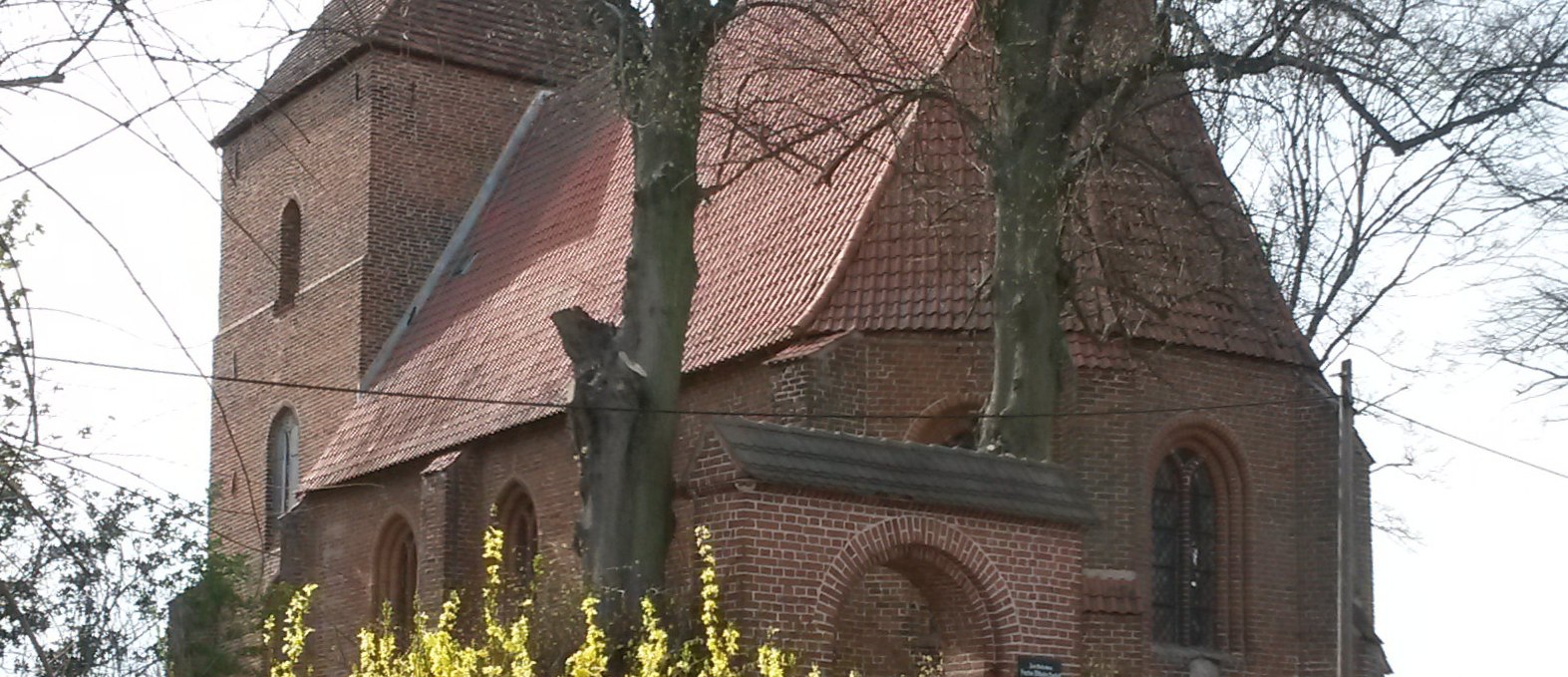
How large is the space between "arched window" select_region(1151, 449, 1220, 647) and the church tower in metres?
9.91

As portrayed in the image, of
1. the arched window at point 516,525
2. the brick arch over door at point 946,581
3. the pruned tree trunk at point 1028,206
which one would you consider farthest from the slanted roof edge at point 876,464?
the arched window at point 516,525

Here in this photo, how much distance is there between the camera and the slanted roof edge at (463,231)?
26109 mm

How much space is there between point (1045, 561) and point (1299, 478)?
22.4ft

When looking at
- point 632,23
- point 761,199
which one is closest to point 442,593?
point 761,199

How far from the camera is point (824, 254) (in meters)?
19.1

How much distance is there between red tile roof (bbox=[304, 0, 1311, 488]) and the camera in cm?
1803

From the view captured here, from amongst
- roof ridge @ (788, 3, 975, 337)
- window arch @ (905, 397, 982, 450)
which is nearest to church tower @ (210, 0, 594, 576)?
roof ridge @ (788, 3, 975, 337)

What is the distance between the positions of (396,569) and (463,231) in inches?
187

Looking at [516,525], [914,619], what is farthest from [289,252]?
[914,619]

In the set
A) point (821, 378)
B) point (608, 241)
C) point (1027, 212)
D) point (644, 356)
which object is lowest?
point (644, 356)

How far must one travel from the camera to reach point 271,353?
28703 mm

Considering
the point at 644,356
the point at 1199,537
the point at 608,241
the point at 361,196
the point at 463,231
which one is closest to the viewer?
the point at 644,356

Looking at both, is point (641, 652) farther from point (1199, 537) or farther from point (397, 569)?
point (397, 569)

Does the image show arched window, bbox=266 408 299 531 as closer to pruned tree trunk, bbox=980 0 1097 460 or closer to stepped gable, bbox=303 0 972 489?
stepped gable, bbox=303 0 972 489
